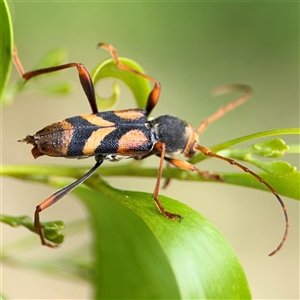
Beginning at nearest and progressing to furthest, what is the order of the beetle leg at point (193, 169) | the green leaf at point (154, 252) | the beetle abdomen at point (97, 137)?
the green leaf at point (154, 252) < the beetle leg at point (193, 169) < the beetle abdomen at point (97, 137)

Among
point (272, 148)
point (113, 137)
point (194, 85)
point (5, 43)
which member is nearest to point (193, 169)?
point (272, 148)

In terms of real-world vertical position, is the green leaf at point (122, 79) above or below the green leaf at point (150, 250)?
above

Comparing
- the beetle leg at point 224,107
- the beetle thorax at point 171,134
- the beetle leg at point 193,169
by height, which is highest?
the beetle leg at point 224,107

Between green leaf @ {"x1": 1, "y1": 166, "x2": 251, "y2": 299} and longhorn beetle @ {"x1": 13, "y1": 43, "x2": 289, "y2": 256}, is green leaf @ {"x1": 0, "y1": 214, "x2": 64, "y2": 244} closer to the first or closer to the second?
longhorn beetle @ {"x1": 13, "y1": 43, "x2": 289, "y2": 256}

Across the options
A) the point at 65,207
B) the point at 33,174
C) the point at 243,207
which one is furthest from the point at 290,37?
the point at 33,174

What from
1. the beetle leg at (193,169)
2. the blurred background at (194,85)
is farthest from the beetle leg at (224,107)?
the blurred background at (194,85)

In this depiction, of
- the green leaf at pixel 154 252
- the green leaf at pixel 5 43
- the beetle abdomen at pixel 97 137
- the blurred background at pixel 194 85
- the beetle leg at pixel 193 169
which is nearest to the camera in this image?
the green leaf at pixel 154 252

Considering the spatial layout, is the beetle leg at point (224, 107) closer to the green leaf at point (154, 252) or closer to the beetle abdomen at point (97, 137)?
the beetle abdomen at point (97, 137)

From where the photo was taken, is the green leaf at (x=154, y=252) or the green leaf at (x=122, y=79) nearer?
the green leaf at (x=154, y=252)
